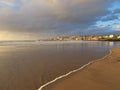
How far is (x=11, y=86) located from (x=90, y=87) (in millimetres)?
4674

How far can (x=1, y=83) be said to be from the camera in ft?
36.3

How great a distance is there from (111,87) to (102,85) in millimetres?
571

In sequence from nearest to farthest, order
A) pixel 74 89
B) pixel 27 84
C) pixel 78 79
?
1. pixel 74 89
2. pixel 27 84
3. pixel 78 79

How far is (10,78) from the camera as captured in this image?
1243 cm

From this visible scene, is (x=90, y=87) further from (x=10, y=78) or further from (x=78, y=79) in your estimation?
(x=10, y=78)

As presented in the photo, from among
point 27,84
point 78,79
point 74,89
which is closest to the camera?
point 74,89

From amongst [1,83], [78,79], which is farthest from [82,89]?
[1,83]

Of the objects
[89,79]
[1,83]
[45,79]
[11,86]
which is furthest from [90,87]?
[1,83]

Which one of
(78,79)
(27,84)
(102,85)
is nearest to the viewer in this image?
(102,85)

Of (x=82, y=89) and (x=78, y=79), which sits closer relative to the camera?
(x=82, y=89)

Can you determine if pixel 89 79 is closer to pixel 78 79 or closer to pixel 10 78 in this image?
pixel 78 79

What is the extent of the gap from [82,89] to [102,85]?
1457mm

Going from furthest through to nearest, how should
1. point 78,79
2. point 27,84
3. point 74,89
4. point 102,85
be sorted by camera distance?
point 78,79 < point 27,84 < point 102,85 < point 74,89

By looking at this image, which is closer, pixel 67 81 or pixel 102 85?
pixel 102 85
